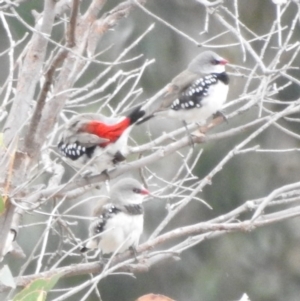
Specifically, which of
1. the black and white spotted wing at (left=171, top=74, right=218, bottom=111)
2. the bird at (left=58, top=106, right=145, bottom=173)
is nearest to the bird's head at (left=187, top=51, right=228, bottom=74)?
the black and white spotted wing at (left=171, top=74, right=218, bottom=111)

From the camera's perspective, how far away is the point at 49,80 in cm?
325

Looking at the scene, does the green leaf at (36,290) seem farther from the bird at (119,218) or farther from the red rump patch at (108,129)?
the bird at (119,218)

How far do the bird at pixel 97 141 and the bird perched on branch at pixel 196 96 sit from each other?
2.02 ft

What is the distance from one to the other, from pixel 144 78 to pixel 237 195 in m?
1.44

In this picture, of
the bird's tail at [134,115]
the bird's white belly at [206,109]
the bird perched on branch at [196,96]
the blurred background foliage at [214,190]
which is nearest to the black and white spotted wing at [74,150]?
the bird's tail at [134,115]

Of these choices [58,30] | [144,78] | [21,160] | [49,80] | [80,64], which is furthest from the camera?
[144,78]

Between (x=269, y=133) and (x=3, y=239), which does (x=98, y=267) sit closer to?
(x=3, y=239)

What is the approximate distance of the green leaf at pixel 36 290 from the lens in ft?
8.98

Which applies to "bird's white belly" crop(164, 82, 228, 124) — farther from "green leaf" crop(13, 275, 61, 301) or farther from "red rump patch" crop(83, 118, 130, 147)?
"green leaf" crop(13, 275, 61, 301)

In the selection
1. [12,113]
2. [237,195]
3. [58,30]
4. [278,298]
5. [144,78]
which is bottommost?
[278,298]

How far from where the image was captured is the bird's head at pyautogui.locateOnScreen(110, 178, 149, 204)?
491cm

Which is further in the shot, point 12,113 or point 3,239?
point 12,113

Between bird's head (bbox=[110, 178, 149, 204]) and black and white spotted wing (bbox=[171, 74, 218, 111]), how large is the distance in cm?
47

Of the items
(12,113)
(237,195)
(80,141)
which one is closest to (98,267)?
(80,141)
